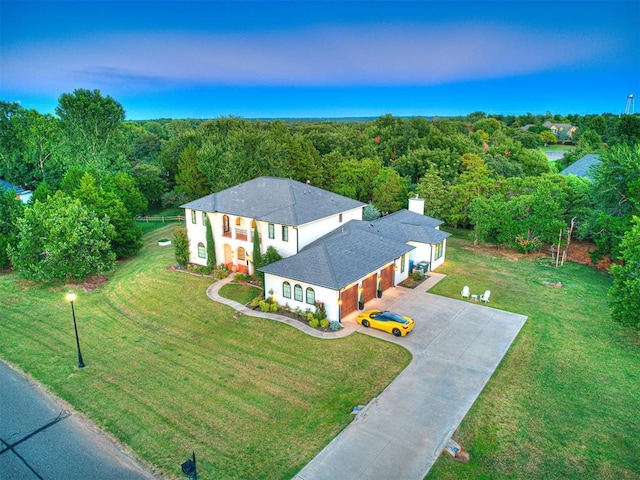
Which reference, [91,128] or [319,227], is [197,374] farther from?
[91,128]

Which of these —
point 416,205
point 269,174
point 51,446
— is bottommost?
point 51,446

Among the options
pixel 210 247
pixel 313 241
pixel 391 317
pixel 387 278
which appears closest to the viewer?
pixel 391 317

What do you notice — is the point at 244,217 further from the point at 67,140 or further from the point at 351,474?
the point at 67,140

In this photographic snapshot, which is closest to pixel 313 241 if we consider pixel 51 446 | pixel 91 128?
pixel 51 446

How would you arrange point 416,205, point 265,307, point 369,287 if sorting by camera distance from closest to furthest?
point 265,307, point 369,287, point 416,205

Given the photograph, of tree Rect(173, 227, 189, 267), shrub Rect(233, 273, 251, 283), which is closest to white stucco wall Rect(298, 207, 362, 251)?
shrub Rect(233, 273, 251, 283)

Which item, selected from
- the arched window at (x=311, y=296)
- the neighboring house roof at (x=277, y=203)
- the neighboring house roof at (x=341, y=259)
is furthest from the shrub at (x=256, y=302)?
the neighboring house roof at (x=277, y=203)

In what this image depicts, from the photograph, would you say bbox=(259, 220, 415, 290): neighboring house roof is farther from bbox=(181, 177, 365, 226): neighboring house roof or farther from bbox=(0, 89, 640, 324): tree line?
bbox=(0, 89, 640, 324): tree line

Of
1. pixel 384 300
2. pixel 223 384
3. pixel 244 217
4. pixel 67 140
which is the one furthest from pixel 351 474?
pixel 67 140
